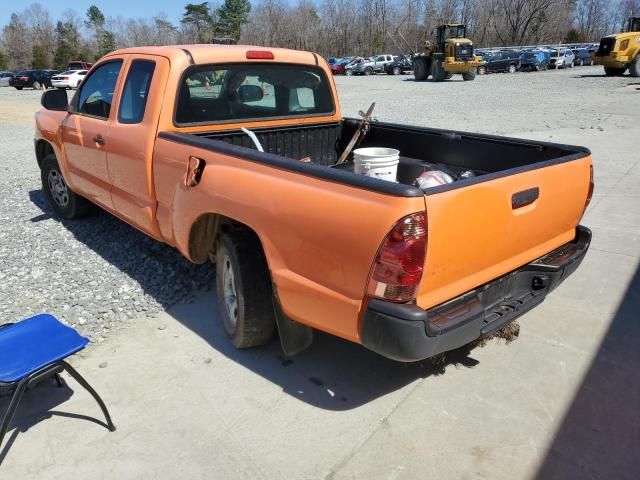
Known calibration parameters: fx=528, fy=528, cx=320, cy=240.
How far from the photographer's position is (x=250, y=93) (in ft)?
Result: 14.6

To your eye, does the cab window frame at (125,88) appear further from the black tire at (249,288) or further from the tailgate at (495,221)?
the tailgate at (495,221)

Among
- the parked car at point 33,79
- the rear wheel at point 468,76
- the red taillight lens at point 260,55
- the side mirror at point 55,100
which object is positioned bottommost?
the rear wheel at point 468,76

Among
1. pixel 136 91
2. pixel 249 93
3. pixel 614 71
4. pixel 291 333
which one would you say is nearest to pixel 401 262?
pixel 291 333

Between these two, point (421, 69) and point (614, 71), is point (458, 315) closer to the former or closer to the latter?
point (614, 71)

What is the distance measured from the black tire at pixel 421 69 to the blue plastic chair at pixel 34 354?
1361 inches

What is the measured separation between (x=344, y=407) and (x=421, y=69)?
1358 inches

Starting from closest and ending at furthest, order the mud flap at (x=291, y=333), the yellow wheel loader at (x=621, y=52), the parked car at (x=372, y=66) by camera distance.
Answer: the mud flap at (x=291, y=333)
the yellow wheel loader at (x=621, y=52)
the parked car at (x=372, y=66)

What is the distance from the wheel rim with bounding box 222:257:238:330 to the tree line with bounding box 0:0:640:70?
7675 centimetres

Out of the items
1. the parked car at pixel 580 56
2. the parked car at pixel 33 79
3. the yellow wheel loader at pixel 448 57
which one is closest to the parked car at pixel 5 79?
the parked car at pixel 33 79

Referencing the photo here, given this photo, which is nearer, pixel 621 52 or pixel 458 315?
pixel 458 315

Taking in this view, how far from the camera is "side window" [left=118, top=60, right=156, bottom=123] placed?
400 centimetres

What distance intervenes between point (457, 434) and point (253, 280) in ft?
4.78

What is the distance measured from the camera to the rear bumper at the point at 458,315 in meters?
2.39

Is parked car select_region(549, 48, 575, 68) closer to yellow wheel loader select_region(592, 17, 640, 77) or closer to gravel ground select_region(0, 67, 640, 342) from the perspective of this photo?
yellow wheel loader select_region(592, 17, 640, 77)
